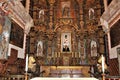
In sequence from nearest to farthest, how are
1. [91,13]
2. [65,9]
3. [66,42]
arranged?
1. [66,42]
2. [91,13]
3. [65,9]

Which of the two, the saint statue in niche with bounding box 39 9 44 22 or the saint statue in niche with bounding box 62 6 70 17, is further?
the saint statue in niche with bounding box 62 6 70 17

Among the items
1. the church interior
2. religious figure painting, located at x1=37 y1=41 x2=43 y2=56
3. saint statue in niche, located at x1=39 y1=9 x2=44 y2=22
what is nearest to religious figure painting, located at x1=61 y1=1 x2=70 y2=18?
the church interior

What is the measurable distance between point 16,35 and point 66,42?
5.19 meters

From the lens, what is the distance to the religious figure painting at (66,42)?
1476cm

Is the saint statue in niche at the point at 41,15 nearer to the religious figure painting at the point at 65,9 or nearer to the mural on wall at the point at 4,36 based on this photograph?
the religious figure painting at the point at 65,9

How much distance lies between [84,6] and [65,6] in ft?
6.33

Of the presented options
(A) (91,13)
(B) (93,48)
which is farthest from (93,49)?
(A) (91,13)

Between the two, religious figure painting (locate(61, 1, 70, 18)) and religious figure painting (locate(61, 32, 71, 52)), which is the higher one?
religious figure painting (locate(61, 1, 70, 18))

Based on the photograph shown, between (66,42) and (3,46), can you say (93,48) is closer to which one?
(66,42)

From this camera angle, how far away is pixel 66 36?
49.8 ft

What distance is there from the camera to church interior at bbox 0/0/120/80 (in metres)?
12.3

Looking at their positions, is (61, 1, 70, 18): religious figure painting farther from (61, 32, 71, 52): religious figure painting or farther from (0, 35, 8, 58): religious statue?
(0, 35, 8, 58): religious statue

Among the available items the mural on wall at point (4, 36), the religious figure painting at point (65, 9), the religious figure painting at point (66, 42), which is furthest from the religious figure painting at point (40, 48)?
the mural on wall at point (4, 36)

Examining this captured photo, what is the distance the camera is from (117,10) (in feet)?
37.3
